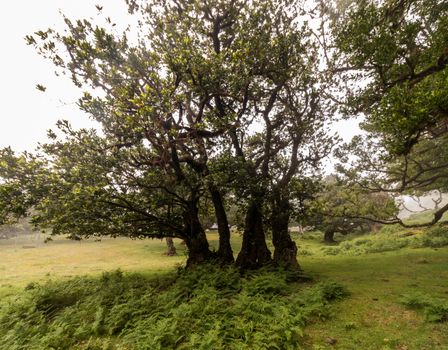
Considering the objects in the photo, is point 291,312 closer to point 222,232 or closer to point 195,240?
point 222,232

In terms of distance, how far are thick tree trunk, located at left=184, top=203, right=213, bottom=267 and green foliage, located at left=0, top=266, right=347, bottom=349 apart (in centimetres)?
285

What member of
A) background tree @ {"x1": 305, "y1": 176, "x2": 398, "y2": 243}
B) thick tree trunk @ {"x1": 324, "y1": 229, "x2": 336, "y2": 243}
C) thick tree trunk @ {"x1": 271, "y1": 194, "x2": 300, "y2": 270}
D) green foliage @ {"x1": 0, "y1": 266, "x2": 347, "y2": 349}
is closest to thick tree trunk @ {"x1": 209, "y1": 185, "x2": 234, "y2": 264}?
green foliage @ {"x1": 0, "y1": 266, "x2": 347, "y2": 349}

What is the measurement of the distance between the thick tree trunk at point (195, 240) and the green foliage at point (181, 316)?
9.36ft

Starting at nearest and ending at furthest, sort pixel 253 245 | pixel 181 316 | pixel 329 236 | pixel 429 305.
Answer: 1. pixel 429 305
2. pixel 181 316
3. pixel 253 245
4. pixel 329 236

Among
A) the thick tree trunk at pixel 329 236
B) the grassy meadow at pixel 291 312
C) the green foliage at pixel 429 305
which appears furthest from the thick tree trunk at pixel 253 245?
the thick tree trunk at pixel 329 236

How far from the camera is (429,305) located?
10266mm

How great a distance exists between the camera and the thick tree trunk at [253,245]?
19312 mm

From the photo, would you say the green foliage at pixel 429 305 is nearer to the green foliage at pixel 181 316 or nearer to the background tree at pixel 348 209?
the green foliage at pixel 181 316

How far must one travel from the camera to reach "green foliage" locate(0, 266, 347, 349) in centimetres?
954

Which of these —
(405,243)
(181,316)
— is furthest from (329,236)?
(181,316)

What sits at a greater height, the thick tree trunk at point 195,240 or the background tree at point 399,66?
the background tree at point 399,66

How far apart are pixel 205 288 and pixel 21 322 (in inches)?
346

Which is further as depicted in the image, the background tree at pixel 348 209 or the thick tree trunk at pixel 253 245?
the thick tree trunk at pixel 253 245

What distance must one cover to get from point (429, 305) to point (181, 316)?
977 cm
